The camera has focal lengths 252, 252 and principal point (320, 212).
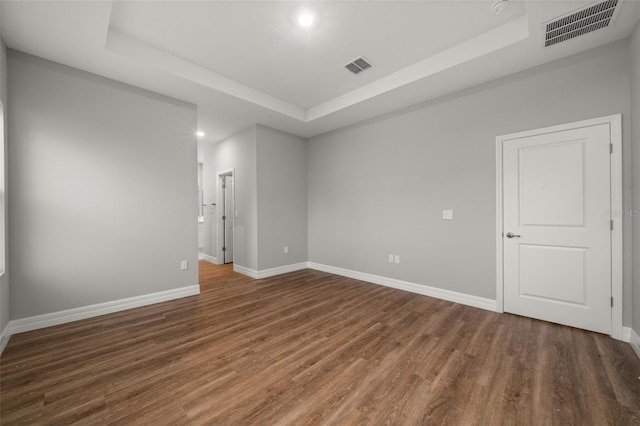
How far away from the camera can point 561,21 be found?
7.45ft

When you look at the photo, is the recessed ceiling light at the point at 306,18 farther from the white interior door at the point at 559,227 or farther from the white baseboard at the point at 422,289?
the white baseboard at the point at 422,289

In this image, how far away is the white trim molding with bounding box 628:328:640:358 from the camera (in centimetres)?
222

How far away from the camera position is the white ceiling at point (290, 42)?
7.54 ft

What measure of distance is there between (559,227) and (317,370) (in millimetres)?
2979

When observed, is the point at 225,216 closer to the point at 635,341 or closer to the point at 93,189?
the point at 93,189

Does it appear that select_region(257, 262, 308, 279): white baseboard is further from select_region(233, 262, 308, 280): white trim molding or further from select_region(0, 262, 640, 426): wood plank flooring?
select_region(0, 262, 640, 426): wood plank flooring

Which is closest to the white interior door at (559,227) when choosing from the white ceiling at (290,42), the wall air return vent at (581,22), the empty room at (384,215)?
the empty room at (384,215)

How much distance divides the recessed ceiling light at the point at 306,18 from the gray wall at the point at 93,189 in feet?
7.46

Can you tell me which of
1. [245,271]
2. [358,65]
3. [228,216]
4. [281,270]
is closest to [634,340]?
[358,65]

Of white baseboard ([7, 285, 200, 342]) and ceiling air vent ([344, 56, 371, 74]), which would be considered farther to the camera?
ceiling air vent ([344, 56, 371, 74])

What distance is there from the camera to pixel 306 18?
2.44 metres

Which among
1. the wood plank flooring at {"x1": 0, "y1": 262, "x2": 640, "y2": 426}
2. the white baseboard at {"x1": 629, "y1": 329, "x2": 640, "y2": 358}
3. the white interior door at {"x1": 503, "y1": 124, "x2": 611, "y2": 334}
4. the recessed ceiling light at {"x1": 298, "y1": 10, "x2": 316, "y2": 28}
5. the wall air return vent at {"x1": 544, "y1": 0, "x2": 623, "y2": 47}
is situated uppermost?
the recessed ceiling light at {"x1": 298, "y1": 10, "x2": 316, "y2": 28}

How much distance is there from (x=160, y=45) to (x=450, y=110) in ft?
12.3

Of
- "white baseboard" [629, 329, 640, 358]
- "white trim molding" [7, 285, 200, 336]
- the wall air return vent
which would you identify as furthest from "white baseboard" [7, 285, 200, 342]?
the wall air return vent
